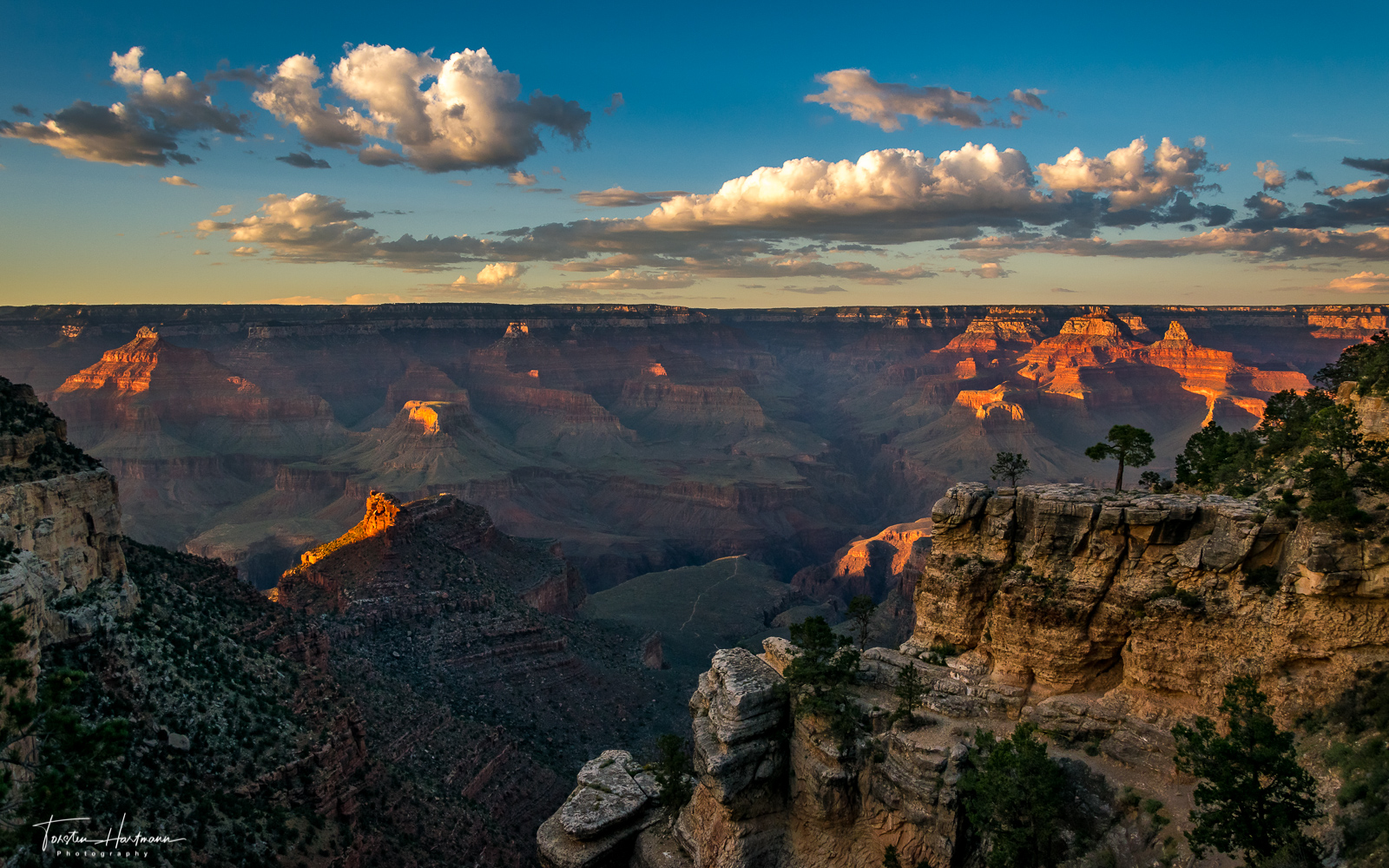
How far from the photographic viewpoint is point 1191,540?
1328 inches

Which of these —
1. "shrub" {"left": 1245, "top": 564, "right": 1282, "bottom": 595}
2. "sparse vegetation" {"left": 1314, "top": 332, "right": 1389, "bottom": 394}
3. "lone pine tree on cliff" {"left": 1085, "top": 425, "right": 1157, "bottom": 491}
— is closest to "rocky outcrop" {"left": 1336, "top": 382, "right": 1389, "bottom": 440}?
"sparse vegetation" {"left": 1314, "top": 332, "right": 1389, "bottom": 394}

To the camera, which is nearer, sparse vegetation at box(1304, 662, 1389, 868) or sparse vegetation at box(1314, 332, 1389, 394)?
sparse vegetation at box(1304, 662, 1389, 868)

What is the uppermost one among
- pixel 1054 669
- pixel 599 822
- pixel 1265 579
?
pixel 1265 579

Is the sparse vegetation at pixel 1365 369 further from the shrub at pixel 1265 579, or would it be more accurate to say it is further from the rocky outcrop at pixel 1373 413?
the shrub at pixel 1265 579

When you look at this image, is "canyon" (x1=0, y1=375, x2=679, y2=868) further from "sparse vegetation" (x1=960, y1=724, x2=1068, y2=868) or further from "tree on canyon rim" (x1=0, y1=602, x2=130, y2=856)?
"sparse vegetation" (x1=960, y1=724, x2=1068, y2=868)

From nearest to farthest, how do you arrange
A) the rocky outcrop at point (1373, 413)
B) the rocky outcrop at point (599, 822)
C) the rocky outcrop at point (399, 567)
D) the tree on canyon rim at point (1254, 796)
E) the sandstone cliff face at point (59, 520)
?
1. the tree on canyon rim at point (1254, 796)
2. the sandstone cliff face at point (59, 520)
3. the rocky outcrop at point (1373, 413)
4. the rocky outcrop at point (599, 822)
5. the rocky outcrop at point (399, 567)

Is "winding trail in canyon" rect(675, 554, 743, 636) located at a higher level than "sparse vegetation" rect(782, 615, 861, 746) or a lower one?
lower

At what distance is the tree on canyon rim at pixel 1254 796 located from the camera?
25.1m

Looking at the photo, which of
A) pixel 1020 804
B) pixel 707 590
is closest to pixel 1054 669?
pixel 1020 804

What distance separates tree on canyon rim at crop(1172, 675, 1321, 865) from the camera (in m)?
25.1

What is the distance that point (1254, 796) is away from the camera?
2548 centimetres

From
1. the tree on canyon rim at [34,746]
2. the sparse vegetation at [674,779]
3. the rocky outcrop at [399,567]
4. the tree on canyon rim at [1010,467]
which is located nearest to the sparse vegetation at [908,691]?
the sparse vegetation at [674,779]

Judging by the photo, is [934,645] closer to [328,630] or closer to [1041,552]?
[1041,552]

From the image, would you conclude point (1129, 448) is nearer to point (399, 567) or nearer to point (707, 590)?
point (399, 567)
